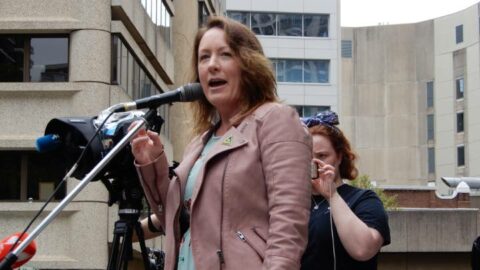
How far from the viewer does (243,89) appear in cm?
392

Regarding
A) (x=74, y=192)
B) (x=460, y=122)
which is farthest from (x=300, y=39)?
(x=74, y=192)

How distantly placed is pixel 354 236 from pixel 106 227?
16.5 meters

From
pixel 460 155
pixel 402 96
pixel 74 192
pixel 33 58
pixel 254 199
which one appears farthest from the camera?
pixel 402 96

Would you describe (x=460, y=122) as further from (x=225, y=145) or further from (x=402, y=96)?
(x=225, y=145)

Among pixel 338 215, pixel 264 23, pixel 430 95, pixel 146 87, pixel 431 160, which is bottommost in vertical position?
pixel 431 160

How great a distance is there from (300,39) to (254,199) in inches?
2179

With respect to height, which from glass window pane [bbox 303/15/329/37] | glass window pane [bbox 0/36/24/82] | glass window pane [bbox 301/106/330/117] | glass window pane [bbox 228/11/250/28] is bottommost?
glass window pane [bbox 0/36/24/82]

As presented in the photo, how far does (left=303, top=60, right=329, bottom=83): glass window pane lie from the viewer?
2287 inches

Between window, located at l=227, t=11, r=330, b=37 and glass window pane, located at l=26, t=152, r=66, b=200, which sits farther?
window, located at l=227, t=11, r=330, b=37

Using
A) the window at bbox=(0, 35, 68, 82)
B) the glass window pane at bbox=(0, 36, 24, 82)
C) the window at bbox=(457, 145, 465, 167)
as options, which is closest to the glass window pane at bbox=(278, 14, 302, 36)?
the window at bbox=(457, 145, 465, 167)

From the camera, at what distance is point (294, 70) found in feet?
192

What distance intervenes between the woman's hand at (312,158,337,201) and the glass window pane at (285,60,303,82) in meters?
54.0

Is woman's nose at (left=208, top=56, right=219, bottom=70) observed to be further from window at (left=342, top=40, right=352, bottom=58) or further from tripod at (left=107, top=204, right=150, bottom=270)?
window at (left=342, top=40, right=352, bottom=58)

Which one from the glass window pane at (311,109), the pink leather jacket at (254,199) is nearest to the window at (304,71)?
the glass window pane at (311,109)
